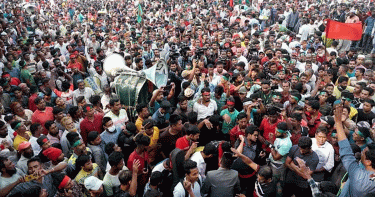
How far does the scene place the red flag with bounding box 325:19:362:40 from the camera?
788 cm

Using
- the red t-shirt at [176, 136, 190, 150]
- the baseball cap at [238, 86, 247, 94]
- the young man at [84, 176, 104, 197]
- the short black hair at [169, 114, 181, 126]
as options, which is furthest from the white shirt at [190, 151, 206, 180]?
the baseball cap at [238, 86, 247, 94]

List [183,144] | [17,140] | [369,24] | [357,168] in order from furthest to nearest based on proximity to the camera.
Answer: [369,24] < [17,140] < [183,144] < [357,168]

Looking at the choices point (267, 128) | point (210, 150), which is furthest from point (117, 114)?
point (267, 128)

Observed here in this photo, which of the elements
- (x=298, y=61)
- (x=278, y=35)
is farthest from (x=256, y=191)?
(x=278, y=35)

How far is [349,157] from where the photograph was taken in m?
3.02

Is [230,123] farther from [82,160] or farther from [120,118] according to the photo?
[82,160]

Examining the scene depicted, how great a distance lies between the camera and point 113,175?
142 inches

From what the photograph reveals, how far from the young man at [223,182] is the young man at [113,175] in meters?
1.03

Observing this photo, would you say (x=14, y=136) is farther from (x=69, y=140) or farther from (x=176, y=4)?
(x=176, y=4)

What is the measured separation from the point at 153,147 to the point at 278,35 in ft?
25.0

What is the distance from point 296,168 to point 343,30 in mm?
5742

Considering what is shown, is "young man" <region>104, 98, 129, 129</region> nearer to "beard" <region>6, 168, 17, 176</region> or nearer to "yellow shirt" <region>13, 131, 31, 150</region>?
"yellow shirt" <region>13, 131, 31, 150</region>

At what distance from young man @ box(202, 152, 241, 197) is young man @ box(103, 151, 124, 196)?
3.38 feet

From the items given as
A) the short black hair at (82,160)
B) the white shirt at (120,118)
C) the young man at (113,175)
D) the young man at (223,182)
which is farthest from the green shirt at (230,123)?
the short black hair at (82,160)
